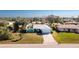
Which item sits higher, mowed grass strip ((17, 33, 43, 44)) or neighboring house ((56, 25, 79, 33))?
neighboring house ((56, 25, 79, 33))

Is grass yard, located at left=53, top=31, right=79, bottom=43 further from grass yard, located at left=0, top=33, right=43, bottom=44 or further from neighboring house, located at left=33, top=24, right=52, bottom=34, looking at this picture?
grass yard, located at left=0, top=33, right=43, bottom=44

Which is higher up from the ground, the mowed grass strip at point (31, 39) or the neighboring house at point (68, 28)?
the neighboring house at point (68, 28)

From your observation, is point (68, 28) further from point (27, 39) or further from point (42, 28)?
point (27, 39)

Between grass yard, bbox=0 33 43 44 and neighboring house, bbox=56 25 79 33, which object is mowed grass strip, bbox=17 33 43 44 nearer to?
grass yard, bbox=0 33 43 44

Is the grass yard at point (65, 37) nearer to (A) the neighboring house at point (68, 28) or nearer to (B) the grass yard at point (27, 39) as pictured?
(A) the neighboring house at point (68, 28)

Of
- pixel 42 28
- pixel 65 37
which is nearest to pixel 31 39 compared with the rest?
pixel 42 28

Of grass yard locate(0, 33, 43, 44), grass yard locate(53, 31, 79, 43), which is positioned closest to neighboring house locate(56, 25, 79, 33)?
grass yard locate(53, 31, 79, 43)

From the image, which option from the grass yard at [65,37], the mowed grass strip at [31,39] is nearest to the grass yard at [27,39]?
the mowed grass strip at [31,39]

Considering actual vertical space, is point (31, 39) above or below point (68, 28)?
below
